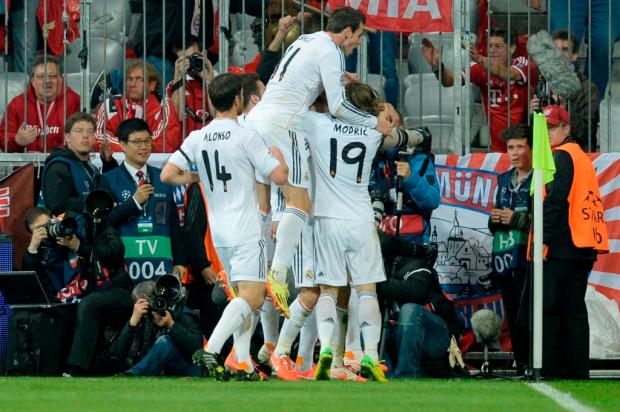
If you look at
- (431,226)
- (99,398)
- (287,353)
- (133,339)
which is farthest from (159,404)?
(431,226)

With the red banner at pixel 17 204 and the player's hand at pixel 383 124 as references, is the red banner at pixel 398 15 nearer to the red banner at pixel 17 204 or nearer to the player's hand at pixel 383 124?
the player's hand at pixel 383 124

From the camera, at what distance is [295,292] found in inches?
520

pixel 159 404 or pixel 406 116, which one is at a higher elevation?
pixel 406 116

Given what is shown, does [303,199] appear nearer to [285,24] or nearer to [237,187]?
[237,187]

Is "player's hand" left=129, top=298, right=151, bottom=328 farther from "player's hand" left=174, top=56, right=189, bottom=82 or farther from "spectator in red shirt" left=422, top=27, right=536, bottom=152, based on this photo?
"spectator in red shirt" left=422, top=27, right=536, bottom=152

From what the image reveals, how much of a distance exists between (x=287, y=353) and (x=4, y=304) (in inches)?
118

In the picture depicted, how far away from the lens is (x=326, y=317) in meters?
11.5

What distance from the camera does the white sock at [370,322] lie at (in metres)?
11.5

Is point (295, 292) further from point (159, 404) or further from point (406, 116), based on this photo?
point (159, 404)

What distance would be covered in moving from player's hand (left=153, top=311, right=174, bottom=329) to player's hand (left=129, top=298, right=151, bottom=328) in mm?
117

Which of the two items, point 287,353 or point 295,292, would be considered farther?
point 295,292

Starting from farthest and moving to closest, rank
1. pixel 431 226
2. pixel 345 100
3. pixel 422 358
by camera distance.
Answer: pixel 431 226 → pixel 422 358 → pixel 345 100

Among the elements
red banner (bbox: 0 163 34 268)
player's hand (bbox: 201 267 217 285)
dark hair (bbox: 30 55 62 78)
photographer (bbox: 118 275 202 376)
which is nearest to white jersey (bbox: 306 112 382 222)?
photographer (bbox: 118 275 202 376)

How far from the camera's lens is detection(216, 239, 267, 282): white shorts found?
1098cm
